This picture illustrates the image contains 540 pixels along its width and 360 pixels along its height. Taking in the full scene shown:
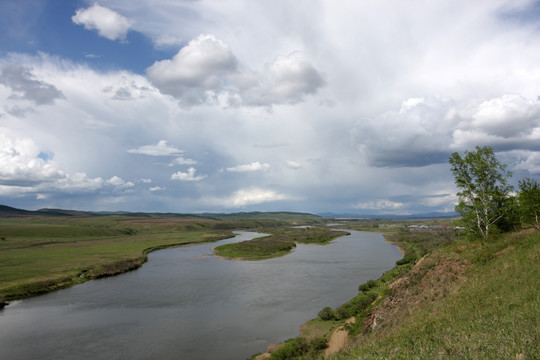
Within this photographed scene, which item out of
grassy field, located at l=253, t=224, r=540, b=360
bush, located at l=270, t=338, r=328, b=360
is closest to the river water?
bush, located at l=270, t=338, r=328, b=360

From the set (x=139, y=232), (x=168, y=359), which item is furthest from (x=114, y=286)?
(x=139, y=232)

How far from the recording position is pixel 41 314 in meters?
43.0

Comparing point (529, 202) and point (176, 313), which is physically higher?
point (529, 202)

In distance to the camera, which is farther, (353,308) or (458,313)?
(353,308)

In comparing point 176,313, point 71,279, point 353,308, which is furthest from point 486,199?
point 71,279

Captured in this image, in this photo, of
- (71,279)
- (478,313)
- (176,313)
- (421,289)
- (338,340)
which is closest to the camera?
(478,313)

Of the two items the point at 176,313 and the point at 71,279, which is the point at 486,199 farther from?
the point at 71,279

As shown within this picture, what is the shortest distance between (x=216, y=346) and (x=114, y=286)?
37.6 metres

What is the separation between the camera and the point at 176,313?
4256 cm

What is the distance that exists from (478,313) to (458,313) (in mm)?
1335

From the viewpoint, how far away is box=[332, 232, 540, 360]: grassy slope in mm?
10117

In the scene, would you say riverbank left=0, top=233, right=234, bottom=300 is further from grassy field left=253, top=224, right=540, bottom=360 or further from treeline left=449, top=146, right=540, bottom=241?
treeline left=449, top=146, right=540, bottom=241

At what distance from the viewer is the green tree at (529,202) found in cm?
3162

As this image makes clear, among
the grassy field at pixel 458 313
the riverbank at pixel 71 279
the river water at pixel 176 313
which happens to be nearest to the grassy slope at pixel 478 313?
the grassy field at pixel 458 313
